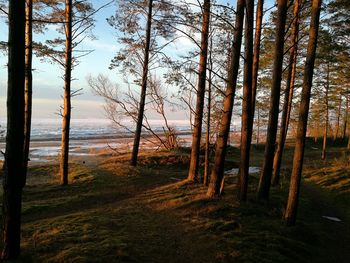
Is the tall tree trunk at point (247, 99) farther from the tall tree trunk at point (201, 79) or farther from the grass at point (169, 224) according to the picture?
the tall tree trunk at point (201, 79)

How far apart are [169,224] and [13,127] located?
455 centimetres

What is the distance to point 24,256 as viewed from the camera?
584 centimetres

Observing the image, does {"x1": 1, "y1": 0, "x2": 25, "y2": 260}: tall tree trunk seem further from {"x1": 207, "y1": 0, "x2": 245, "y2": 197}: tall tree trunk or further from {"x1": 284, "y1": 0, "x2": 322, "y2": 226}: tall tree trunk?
{"x1": 284, "y1": 0, "x2": 322, "y2": 226}: tall tree trunk

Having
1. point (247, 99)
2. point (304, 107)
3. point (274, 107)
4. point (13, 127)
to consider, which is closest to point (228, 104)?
point (247, 99)

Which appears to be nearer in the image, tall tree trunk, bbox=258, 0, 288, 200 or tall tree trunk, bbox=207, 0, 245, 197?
tall tree trunk, bbox=207, 0, 245, 197

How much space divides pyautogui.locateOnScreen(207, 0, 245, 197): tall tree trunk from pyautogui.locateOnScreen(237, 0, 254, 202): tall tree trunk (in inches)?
9.2

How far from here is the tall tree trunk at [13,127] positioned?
5.55 metres

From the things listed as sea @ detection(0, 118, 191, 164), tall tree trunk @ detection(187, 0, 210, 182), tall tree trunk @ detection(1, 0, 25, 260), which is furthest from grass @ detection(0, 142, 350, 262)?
sea @ detection(0, 118, 191, 164)

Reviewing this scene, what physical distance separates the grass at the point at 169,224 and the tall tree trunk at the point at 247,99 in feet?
2.46

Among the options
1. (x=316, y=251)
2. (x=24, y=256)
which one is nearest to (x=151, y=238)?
(x=24, y=256)

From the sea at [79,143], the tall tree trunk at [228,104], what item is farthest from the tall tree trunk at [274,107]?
the sea at [79,143]

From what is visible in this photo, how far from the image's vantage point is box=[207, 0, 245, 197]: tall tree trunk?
982 cm

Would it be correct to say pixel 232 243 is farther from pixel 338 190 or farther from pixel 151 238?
pixel 338 190

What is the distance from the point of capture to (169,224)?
841cm
